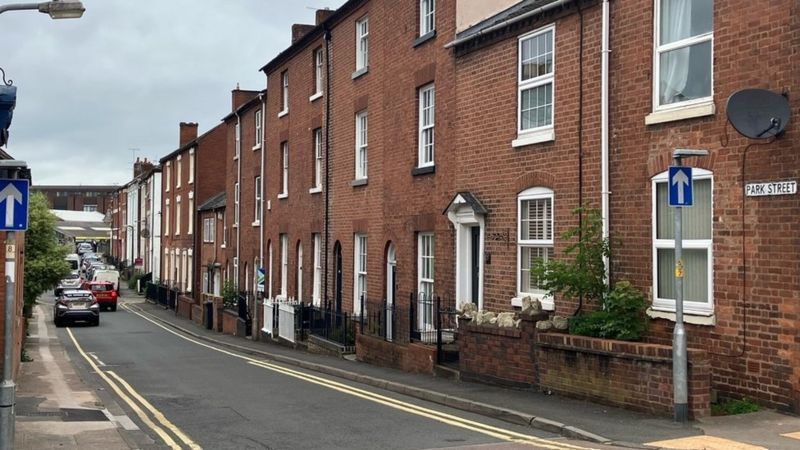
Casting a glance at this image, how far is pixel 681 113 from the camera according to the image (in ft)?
39.3

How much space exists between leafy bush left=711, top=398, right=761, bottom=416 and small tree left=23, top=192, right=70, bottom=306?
21.5m

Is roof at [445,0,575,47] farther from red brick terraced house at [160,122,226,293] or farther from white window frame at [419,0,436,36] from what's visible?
red brick terraced house at [160,122,226,293]

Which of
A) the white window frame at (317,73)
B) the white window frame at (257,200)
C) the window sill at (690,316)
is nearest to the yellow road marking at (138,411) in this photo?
the window sill at (690,316)

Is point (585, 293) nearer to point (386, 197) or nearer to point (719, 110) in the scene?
point (719, 110)

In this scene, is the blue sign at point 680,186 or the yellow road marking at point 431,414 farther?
the blue sign at point 680,186

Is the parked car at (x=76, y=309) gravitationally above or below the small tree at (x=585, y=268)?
below

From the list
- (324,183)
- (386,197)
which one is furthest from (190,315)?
(386,197)

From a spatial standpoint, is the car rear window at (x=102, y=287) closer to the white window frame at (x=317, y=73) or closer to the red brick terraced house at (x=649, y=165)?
the white window frame at (x=317, y=73)

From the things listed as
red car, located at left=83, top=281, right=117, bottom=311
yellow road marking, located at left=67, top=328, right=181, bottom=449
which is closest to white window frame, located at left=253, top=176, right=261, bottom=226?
yellow road marking, located at left=67, top=328, right=181, bottom=449

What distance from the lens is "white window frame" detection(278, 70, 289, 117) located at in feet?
104

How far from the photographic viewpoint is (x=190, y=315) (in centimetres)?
4781

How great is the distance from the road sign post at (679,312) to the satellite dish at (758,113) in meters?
0.58

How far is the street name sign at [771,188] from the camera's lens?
10.4 meters

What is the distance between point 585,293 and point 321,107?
1614 centimetres
